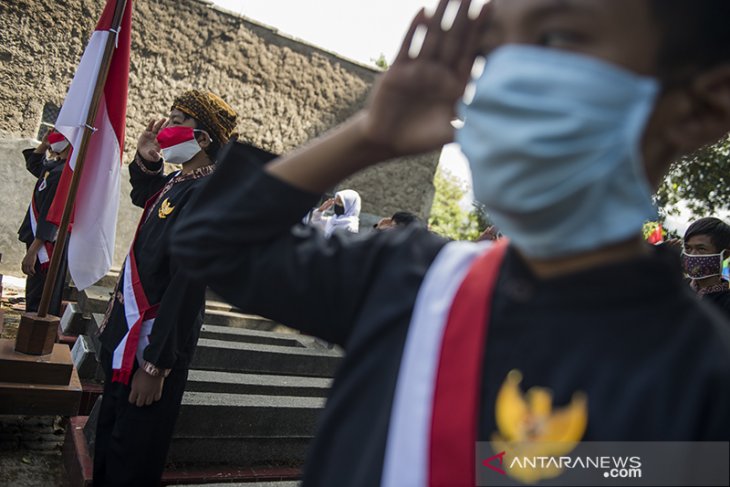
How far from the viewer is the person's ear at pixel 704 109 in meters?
0.84

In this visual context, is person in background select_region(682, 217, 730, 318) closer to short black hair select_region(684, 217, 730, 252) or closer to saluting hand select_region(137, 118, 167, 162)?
short black hair select_region(684, 217, 730, 252)

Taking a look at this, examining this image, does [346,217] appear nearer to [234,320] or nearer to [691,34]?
[234,320]

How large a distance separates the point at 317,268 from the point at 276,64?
9748 millimetres

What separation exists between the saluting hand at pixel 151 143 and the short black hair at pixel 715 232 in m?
3.58

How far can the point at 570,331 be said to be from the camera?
2.74 feet

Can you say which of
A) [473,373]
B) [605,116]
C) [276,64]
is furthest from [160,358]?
[276,64]

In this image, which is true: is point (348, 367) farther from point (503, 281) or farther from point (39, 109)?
point (39, 109)

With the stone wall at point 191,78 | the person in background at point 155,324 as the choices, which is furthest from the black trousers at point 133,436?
the stone wall at point 191,78

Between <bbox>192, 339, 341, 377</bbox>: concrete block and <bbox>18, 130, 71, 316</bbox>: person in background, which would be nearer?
<bbox>192, 339, 341, 377</bbox>: concrete block

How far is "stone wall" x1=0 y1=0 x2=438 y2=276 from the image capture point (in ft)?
28.2

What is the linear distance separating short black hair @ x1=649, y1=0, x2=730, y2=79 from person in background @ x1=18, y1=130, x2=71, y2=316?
5.67 meters

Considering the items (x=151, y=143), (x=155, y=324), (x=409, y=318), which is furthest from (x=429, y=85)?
(x=151, y=143)

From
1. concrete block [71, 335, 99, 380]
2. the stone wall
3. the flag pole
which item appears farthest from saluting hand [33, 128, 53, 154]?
the flag pole

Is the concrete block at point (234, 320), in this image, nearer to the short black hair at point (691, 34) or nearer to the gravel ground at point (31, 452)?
the gravel ground at point (31, 452)
